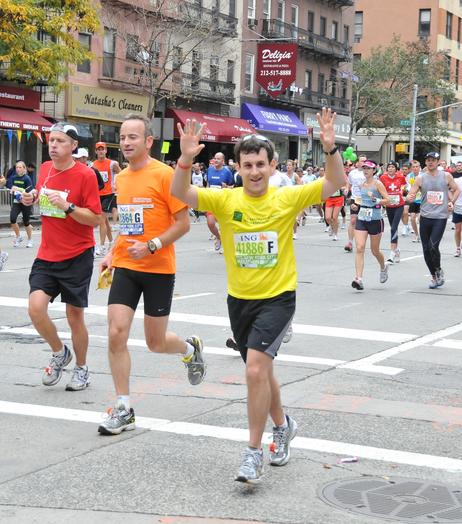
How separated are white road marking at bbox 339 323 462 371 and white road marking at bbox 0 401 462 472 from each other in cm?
251

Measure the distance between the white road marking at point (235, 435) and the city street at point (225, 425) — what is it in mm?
13

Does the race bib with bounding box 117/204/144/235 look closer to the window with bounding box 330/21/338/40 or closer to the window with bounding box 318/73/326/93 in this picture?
the window with bounding box 318/73/326/93

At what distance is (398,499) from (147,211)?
248 centimetres

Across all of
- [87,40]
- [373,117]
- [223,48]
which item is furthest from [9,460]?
[373,117]

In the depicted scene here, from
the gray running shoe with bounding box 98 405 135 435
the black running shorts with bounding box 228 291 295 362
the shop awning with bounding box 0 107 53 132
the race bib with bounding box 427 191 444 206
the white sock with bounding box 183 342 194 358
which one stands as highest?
the shop awning with bounding box 0 107 53 132

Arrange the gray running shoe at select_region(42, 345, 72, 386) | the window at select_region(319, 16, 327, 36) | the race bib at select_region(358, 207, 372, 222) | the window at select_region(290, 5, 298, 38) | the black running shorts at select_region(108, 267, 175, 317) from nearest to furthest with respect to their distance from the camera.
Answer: the black running shorts at select_region(108, 267, 175, 317) → the gray running shoe at select_region(42, 345, 72, 386) → the race bib at select_region(358, 207, 372, 222) → the window at select_region(290, 5, 298, 38) → the window at select_region(319, 16, 327, 36)

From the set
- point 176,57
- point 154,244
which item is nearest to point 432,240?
point 154,244

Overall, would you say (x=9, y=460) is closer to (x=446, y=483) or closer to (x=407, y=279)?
(x=446, y=483)

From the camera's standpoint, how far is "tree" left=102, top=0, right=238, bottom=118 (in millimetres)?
37938

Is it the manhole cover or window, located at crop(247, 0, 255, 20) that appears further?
window, located at crop(247, 0, 255, 20)

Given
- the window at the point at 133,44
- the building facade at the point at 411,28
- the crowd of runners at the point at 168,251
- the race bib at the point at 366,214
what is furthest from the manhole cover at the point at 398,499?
the building facade at the point at 411,28

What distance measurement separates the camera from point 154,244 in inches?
246

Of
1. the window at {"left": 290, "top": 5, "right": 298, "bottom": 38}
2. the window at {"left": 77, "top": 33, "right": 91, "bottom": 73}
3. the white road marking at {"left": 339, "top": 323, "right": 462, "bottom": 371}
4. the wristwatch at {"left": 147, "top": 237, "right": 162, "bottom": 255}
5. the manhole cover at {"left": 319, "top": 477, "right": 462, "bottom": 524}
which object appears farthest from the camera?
the window at {"left": 290, "top": 5, "right": 298, "bottom": 38}

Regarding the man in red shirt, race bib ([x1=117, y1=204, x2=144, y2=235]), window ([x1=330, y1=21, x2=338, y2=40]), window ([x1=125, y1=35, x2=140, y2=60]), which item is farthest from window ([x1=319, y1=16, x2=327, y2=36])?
race bib ([x1=117, y1=204, x2=144, y2=235])
